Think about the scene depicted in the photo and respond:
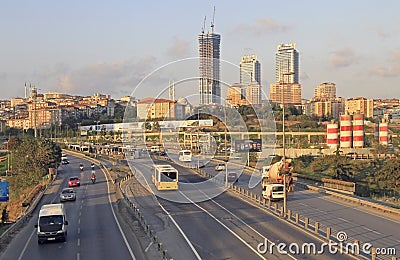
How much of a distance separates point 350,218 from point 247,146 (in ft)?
77.7

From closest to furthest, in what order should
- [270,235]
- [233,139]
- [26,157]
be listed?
[270,235] → [233,139] → [26,157]

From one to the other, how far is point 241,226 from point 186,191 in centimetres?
1652

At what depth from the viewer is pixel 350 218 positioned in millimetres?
28953

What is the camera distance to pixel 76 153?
111m

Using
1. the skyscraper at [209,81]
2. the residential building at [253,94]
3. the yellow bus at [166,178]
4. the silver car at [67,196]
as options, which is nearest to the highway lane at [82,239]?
the silver car at [67,196]

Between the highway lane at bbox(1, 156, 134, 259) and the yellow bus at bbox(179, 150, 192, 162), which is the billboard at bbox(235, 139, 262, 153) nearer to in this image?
the yellow bus at bbox(179, 150, 192, 162)

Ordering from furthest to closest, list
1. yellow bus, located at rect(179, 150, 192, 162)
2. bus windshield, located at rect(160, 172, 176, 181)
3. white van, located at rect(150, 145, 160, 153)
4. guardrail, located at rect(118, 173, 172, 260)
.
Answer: white van, located at rect(150, 145, 160, 153) → yellow bus, located at rect(179, 150, 192, 162) → bus windshield, located at rect(160, 172, 176, 181) → guardrail, located at rect(118, 173, 172, 260)

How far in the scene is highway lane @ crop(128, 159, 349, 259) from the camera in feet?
66.3

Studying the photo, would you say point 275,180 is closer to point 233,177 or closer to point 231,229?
point 233,177

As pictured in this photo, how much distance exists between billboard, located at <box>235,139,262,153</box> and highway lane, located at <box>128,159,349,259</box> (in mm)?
14866

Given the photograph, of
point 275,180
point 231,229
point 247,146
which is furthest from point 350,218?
point 247,146

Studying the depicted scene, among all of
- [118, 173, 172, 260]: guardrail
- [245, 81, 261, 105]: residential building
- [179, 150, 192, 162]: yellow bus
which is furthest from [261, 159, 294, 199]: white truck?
[179, 150, 192, 162]: yellow bus

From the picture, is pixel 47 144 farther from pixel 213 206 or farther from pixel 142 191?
pixel 213 206

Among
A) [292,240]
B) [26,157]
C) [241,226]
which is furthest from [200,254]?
[26,157]
